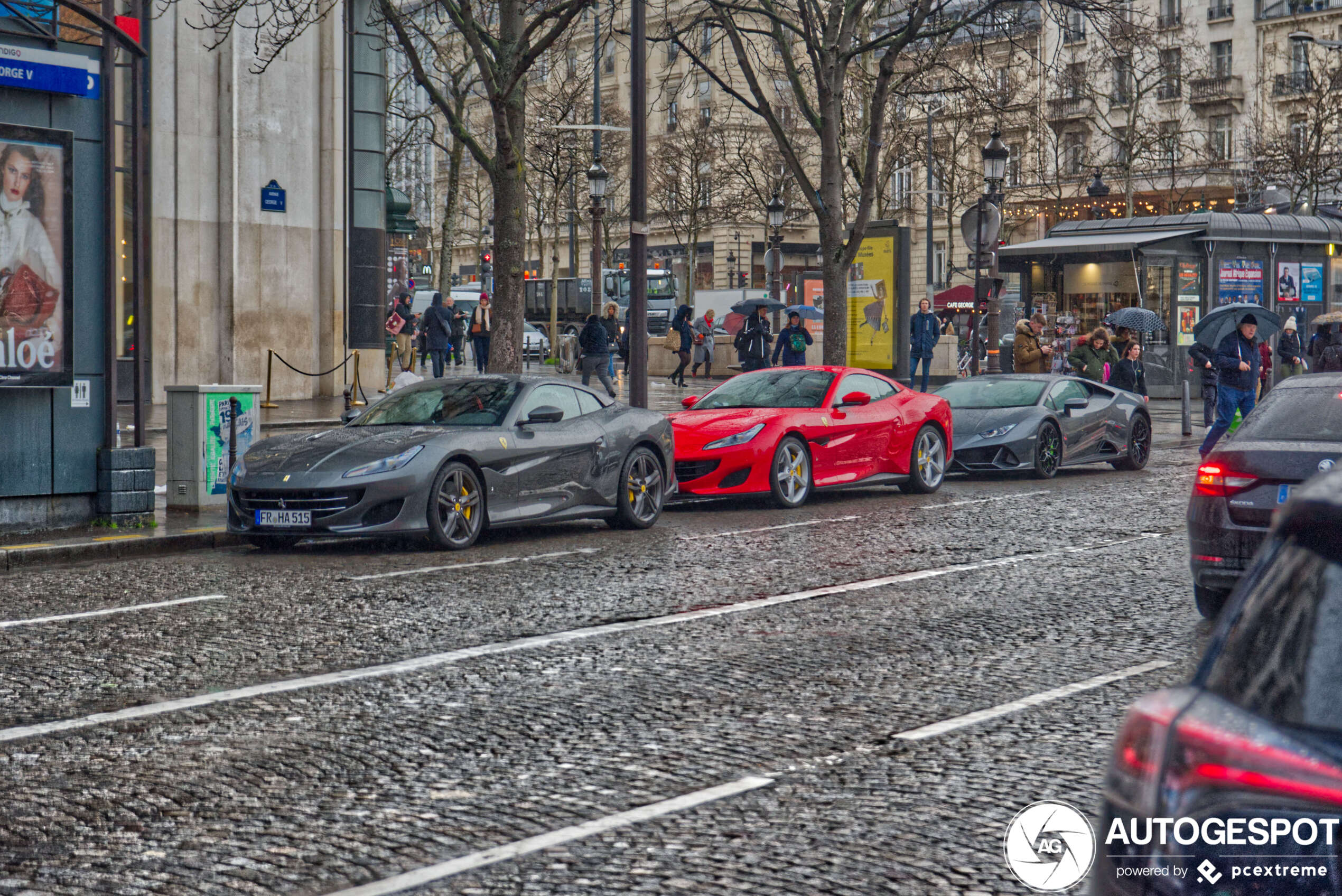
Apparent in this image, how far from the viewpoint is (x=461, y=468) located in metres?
11.8

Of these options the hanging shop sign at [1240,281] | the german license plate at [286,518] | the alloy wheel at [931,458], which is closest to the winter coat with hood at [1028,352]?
the alloy wheel at [931,458]

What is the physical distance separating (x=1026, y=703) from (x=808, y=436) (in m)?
8.98

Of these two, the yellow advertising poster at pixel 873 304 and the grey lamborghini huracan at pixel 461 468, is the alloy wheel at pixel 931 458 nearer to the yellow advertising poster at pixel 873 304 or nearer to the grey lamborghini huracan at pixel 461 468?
the grey lamborghini huracan at pixel 461 468

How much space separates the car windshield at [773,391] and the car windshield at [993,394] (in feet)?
10.4

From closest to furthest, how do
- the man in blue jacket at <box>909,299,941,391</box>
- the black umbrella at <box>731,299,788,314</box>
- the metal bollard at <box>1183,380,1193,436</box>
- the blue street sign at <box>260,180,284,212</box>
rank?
the metal bollard at <box>1183,380,1193,436</box> < the blue street sign at <box>260,180,284,212</box> < the man in blue jacket at <box>909,299,941,391</box> < the black umbrella at <box>731,299,788,314</box>

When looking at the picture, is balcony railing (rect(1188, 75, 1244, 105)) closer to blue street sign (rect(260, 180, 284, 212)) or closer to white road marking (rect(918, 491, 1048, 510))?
blue street sign (rect(260, 180, 284, 212))

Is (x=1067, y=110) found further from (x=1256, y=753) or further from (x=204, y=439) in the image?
(x=1256, y=753)

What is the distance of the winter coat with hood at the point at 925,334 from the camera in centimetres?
3250

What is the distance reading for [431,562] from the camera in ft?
36.2

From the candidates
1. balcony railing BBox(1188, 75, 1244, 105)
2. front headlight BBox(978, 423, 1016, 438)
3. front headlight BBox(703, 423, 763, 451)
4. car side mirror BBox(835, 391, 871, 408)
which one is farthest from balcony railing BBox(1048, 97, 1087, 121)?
front headlight BBox(703, 423, 763, 451)

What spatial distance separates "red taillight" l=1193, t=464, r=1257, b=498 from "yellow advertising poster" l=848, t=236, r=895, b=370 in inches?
811

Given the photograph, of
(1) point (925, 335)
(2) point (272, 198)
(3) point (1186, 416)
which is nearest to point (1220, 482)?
(3) point (1186, 416)

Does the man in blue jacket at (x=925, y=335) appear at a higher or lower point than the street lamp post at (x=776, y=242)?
lower

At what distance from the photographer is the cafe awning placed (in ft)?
A: 106
